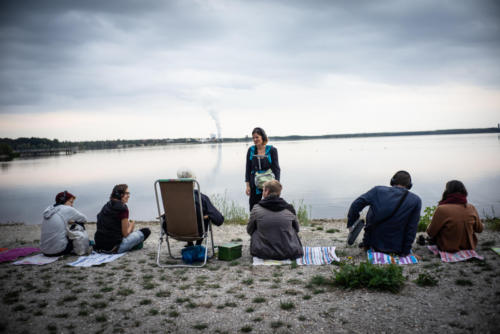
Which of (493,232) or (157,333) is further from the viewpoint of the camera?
(493,232)

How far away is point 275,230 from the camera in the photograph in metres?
5.09

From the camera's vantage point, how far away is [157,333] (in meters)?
3.13

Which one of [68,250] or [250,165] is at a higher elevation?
[250,165]

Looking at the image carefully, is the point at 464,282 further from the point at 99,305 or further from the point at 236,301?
the point at 99,305

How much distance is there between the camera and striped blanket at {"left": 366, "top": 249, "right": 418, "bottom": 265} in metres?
4.77

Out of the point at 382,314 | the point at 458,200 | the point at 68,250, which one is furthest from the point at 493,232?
the point at 68,250

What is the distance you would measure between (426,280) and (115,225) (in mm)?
4778

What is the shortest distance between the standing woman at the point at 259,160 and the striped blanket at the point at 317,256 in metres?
1.46

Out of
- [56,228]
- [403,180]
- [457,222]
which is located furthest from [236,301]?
[56,228]

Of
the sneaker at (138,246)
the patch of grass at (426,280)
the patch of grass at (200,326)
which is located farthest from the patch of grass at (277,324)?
the sneaker at (138,246)

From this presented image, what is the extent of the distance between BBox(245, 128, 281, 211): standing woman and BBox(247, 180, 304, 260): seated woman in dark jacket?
1093mm

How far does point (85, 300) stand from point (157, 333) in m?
1.29

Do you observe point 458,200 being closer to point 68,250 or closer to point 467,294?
point 467,294

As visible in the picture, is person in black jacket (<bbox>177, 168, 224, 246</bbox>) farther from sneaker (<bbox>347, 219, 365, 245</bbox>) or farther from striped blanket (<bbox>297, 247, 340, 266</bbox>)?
sneaker (<bbox>347, 219, 365, 245</bbox>)
